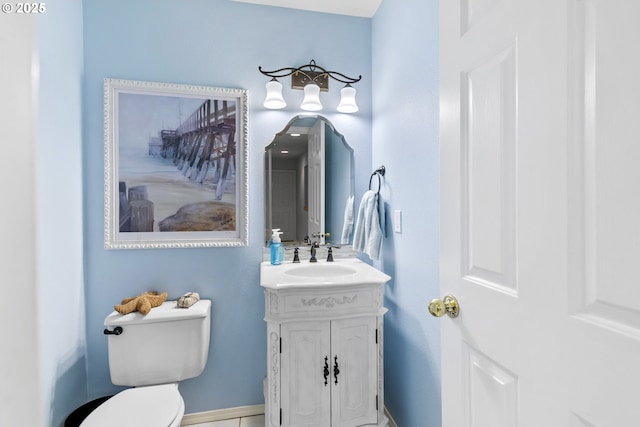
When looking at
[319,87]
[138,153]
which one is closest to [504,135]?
[319,87]

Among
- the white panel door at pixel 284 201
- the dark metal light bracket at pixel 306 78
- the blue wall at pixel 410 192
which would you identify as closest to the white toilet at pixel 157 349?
the white panel door at pixel 284 201

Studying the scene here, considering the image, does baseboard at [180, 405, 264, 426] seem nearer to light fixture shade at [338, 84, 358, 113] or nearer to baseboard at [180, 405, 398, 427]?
baseboard at [180, 405, 398, 427]

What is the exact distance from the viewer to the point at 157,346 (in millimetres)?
1543

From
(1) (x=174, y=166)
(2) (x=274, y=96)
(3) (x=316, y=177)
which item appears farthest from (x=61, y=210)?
(3) (x=316, y=177)

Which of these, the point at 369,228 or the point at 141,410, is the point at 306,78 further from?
the point at 141,410

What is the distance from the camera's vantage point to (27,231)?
16.6 inches

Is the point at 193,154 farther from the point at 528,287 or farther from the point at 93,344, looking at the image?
the point at 528,287

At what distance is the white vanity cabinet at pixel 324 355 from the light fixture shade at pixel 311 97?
1.06 m

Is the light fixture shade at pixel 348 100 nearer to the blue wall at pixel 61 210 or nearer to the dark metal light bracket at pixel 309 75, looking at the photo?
the dark metal light bracket at pixel 309 75

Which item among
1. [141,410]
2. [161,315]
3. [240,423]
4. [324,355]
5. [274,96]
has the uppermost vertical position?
[274,96]

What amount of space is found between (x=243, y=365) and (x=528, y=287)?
68.2 inches

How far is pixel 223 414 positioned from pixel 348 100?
6.60 feet

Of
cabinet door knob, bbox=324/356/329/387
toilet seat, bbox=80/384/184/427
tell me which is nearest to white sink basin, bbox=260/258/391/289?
cabinet door knob, bbox=324/356/329/387

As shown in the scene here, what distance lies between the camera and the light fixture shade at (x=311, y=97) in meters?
1.83
